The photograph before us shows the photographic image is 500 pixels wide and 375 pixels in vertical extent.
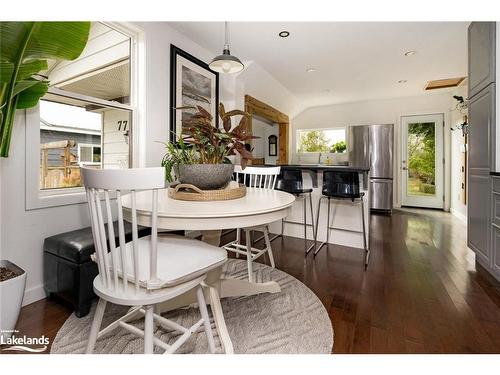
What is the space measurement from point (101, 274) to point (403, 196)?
6.50m

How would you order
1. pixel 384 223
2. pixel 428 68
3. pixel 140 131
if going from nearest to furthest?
pixel 140 131 < pixel 428 68 < pixel 384 223

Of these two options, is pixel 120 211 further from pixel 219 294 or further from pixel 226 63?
pixel 226 63

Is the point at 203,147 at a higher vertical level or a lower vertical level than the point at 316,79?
lower

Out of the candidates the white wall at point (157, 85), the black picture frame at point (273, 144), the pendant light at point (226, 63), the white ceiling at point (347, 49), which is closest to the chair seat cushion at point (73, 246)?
the white wall at point (157, 85)

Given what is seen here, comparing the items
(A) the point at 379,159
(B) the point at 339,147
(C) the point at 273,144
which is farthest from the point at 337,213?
(C) the point at 273,144

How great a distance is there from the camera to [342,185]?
2.87 meters

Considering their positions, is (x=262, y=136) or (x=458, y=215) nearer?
(x=458, y=215)

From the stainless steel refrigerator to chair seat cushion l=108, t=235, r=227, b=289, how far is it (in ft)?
16.2

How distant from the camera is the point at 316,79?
4676 mm

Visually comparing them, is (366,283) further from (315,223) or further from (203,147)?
(203,147)

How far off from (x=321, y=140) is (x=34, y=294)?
6.40 meters

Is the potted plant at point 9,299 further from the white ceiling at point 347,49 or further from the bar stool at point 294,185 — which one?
the white ceiling at point 347,49

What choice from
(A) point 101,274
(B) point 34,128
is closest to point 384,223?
(A) point 101,274
